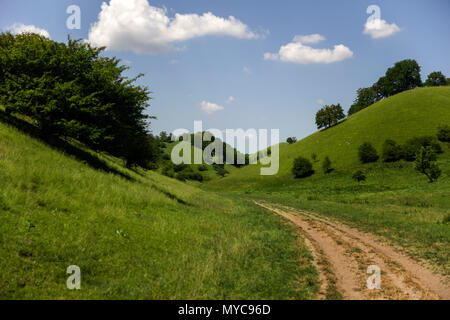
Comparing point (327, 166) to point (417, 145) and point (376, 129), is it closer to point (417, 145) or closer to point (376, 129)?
point (417, 145)

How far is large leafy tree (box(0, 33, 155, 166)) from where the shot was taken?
17.5 meters

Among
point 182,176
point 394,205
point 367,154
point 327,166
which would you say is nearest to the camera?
point 394,205

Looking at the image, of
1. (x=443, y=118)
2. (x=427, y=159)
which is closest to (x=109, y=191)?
(x=427, y=159)

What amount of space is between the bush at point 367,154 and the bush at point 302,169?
1390 centimetres

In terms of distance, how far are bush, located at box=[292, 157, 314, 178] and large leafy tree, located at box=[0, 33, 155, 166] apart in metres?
63.9

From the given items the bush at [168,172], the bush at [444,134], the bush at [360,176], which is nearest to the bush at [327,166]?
the bush at [360,176]

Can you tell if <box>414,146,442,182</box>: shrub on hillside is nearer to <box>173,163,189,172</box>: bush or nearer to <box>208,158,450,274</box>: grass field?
<box>208,158,450,274</box>: grass field

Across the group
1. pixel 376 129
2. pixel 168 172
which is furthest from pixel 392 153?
pixel 168 172

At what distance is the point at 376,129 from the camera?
290 feet

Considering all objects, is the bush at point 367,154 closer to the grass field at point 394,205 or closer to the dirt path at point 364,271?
the grass field at point 394,205

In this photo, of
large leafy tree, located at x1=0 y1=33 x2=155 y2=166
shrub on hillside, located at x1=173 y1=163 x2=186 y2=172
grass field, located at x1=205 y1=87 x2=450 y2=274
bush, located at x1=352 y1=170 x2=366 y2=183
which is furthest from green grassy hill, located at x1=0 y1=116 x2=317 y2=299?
shrub on hillside, located at x1=173 y1=163 x2=186 y2=172

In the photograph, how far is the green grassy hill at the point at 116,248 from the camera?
691 cm

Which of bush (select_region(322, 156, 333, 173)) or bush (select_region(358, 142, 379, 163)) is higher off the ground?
bush (select_region(358, 142, 379, 163))

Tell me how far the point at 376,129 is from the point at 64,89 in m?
93.2
